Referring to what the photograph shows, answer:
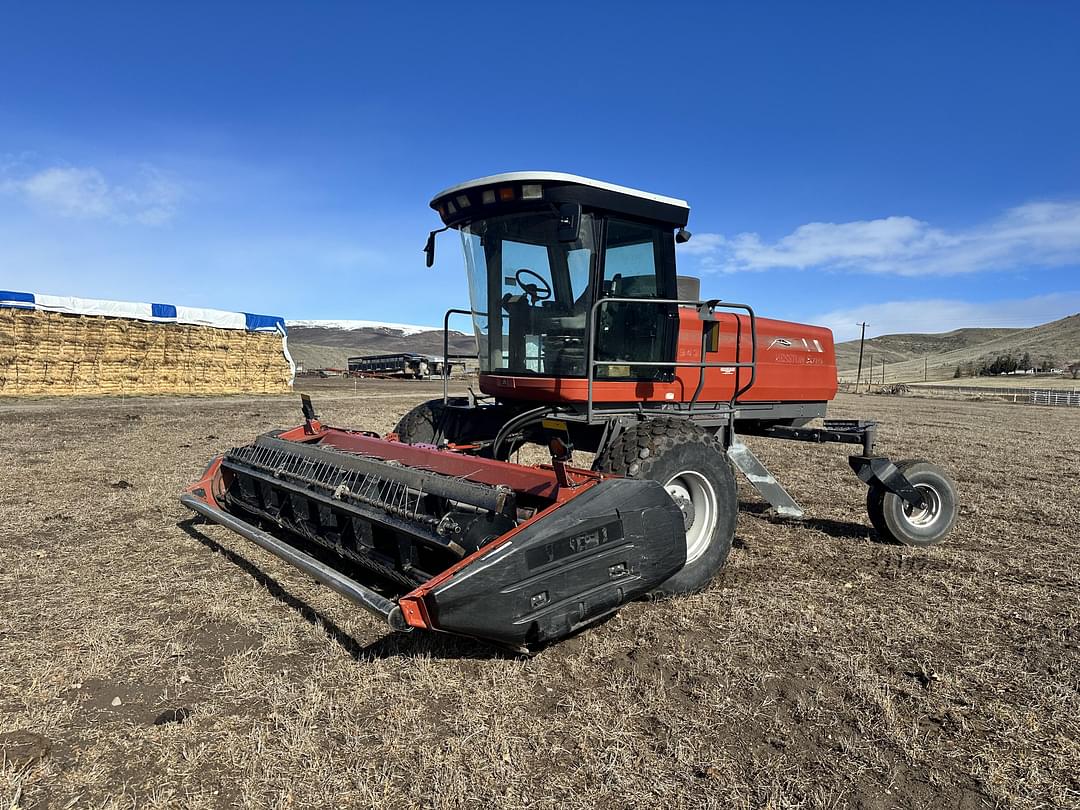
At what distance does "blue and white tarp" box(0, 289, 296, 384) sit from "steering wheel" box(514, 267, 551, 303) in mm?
22075

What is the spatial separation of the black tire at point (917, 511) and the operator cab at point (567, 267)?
2.12 m

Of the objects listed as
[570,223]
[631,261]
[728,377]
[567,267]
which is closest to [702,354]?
[728,377]

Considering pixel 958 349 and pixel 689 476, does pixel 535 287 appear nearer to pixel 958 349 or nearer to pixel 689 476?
pixel 689 476

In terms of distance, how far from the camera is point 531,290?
193 inches

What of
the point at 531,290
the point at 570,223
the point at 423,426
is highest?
the point at 570,223

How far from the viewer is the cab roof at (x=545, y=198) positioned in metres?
4.33

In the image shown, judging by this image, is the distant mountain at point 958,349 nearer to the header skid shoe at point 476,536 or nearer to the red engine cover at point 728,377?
the red engine cover at point 728,377

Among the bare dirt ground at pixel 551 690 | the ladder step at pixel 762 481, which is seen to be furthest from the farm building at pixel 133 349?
the ladder step at pixel 762 481

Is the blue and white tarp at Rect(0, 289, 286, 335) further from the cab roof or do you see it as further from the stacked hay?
the cab roof

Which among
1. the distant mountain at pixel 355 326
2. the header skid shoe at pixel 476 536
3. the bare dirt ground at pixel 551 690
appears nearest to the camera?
the bare dirt ground at pixel 551 690

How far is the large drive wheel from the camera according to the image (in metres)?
3.94

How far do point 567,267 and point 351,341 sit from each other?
328 feet

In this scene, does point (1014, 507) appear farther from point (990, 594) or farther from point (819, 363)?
point (990, 594)

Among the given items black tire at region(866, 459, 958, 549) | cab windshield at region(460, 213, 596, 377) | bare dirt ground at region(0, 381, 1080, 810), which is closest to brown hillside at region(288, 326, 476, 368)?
cab windshield at region(460, 213, 596, 377)
